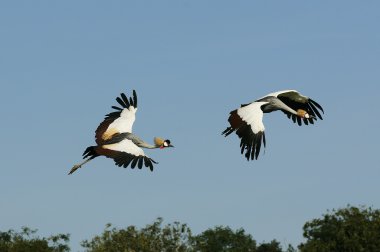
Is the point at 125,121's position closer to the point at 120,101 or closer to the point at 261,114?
the point at 120,101

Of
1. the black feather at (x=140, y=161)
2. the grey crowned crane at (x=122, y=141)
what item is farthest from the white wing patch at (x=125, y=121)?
the black feather at (x=140, y=161)

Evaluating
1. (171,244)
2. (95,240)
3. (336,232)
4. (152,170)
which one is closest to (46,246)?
(95,240)

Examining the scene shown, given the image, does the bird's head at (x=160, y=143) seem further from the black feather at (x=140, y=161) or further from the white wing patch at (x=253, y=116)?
the white wing patch at (x=253, y=116)

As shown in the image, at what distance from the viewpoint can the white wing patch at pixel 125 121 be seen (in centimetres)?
3866

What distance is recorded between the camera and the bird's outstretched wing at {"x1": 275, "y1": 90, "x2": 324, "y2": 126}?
38.0m

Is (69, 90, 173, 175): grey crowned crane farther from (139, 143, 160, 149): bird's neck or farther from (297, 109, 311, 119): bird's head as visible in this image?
(297, 109, 311, 119): bird's head

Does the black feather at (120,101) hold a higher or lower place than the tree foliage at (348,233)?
lower

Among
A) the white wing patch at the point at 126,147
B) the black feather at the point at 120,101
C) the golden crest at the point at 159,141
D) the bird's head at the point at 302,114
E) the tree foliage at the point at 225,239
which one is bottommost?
the white wing patch at the point at 126,147

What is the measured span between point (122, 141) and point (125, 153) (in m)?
1.22

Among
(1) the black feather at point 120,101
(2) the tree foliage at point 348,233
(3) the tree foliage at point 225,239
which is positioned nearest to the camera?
(1) the black feather at point 120,101

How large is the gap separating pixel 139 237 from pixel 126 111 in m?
37.9

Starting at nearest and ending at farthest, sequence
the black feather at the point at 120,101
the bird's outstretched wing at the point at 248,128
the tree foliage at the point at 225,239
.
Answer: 1. the bird's outstretched wing at the point at 248,128
2. the black feather at the point at 120,101
3. the tree foliage at the point at 225,239

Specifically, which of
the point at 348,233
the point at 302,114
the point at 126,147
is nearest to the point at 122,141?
the point at 126,147

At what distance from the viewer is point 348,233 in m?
102
